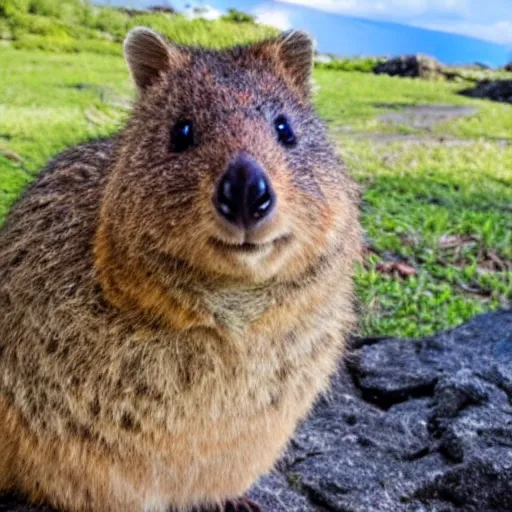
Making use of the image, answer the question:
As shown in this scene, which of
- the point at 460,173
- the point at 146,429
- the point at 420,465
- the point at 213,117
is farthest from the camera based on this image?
the point at 460,173

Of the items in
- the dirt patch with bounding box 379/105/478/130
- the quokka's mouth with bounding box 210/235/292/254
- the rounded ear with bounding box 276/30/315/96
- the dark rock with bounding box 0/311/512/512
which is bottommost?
the dark rock with bounding box 0/311/512/512

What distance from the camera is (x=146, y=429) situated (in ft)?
6.75

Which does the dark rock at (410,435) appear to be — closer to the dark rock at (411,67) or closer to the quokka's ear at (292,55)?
the quokka's ear at (292,55)

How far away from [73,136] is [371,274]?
1.36 metres

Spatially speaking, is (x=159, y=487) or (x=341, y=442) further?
(x=341, y=442)

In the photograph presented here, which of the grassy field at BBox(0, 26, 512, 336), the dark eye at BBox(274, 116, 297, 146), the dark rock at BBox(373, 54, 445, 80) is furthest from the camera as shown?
the dark rock at BBox(373, 54, 445, 80)

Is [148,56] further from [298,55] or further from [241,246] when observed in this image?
[241,246]

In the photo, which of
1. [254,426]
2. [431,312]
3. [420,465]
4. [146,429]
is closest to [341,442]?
[420,465]

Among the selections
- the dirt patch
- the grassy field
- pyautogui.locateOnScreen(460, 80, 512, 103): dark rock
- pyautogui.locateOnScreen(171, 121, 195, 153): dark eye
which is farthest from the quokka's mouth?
pyautogui.locateOnScreen(460, 80, 512, 103): dark rock

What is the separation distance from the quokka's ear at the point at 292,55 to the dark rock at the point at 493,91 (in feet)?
8.07

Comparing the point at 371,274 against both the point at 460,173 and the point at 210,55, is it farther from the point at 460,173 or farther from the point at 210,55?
the point at 210,55

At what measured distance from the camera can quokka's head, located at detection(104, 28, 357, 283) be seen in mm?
1727

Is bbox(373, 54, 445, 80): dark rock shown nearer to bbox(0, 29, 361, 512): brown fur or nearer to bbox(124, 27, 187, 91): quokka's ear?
bbox(0, 29, 361, 512): brown fur

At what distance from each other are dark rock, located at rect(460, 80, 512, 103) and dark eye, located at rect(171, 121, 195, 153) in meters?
2.91
